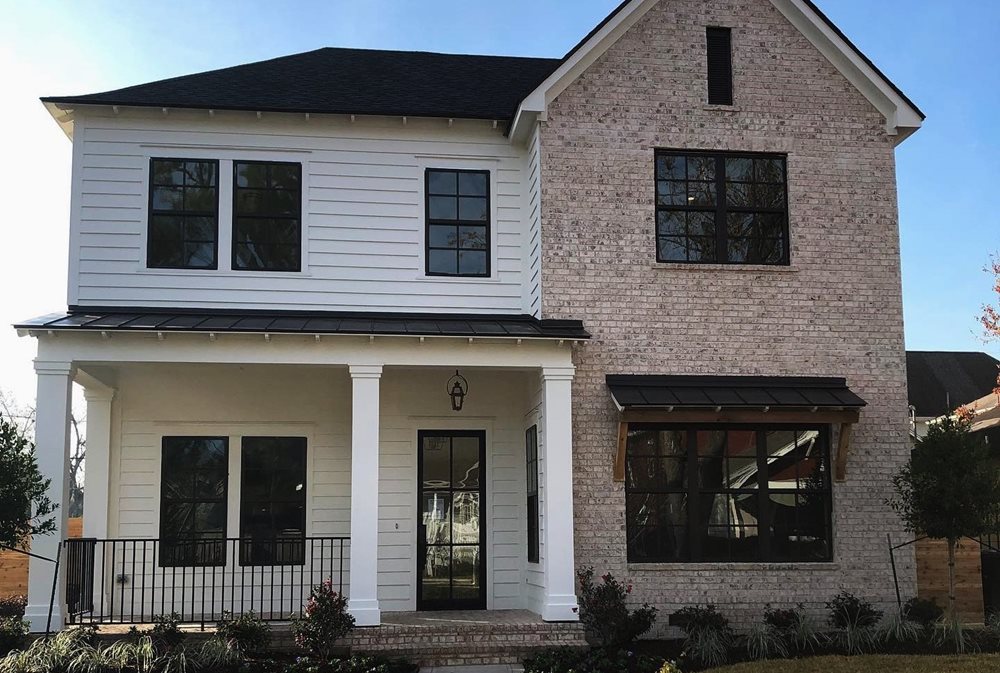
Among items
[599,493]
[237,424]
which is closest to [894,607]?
[599,493]

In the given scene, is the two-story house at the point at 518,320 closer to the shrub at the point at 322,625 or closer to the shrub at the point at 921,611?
the shrub at the point at 921,611

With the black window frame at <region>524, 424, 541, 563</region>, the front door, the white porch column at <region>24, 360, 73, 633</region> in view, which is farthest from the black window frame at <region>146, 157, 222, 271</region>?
the black window frame at <region>524, 424, 541, 563</region>

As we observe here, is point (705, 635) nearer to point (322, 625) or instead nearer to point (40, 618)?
point (322, 625)

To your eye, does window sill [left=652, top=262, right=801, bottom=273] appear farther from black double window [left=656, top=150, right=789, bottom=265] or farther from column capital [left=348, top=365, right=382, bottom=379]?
column capital [left=348, top=365, right=382, bottom=379]

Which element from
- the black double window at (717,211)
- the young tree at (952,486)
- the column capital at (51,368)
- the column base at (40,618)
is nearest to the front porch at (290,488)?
the column capital at (51,368)

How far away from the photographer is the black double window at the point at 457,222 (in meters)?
14.3

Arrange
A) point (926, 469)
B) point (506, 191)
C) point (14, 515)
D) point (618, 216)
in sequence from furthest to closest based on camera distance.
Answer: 1. point (506, 191)
2. point (618, 216)
3. point (926, 469)
4. point (14, 515)

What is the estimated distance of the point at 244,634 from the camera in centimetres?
1121

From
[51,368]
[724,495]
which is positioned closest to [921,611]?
[724,495]

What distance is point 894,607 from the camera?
1302 centimetres

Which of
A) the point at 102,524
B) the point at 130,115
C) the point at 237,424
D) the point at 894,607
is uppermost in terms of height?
the point at 130,115

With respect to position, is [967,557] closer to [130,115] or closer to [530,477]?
[530,477]

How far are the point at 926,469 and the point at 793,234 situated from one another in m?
3.47

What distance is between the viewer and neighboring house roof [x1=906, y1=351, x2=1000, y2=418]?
99.4 ft
